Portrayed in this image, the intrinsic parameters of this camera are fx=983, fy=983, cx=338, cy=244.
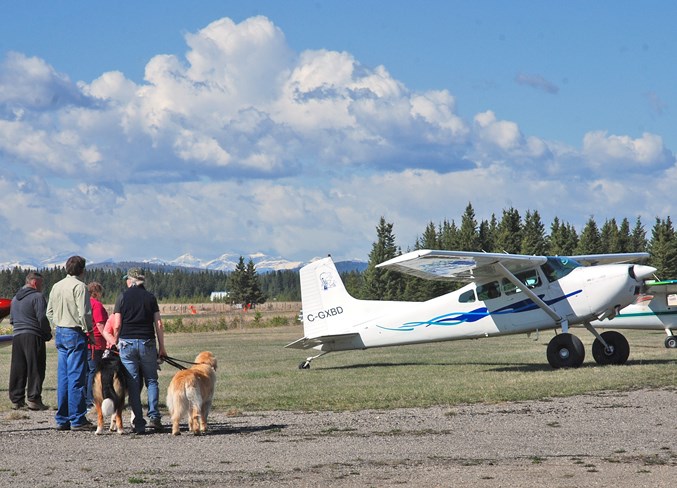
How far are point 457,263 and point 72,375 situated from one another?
411 inches

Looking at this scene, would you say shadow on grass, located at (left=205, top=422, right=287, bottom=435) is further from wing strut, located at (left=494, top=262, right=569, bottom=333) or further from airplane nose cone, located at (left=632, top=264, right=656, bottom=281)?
airplane nose cone, located at (left=632, top=264, right=656, bottom=281)

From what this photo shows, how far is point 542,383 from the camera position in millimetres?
16625

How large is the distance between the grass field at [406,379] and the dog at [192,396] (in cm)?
236

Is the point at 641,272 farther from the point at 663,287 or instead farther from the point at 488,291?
the point at 663,287

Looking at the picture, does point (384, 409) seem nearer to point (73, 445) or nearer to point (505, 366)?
point (73, 445)

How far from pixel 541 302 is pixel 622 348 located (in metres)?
1.94

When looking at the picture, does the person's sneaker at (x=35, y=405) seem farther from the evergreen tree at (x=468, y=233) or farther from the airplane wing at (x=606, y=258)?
the evergreen tree at (x=468, y=233)

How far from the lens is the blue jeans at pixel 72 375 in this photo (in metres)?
11.6

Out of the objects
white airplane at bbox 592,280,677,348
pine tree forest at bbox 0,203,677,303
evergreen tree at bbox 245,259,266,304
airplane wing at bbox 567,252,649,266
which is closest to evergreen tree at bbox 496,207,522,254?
pine tree forest at bbox 0,203,677,303

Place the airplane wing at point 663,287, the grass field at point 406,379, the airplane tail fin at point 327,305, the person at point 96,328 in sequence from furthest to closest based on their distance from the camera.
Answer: the airplane wing at point 663,287 < the airplane tail fin at point 327,305 < the grass field at point 406,379 < the person at point 96,328

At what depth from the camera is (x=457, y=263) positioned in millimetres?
20375

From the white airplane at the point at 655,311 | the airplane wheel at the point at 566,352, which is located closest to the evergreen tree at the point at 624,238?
the white airplane at the point at 655,311

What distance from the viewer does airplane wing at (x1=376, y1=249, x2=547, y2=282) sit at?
761 inches

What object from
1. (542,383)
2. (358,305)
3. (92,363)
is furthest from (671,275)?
(92,363)
